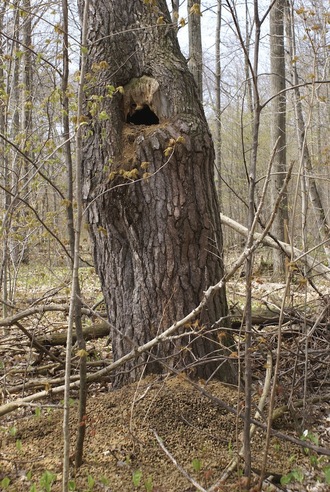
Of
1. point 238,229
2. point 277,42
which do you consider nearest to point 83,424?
point 238,229

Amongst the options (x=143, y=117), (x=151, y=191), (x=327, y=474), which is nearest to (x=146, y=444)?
(x=327, y=474)

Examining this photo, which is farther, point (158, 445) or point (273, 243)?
point (273, 243)

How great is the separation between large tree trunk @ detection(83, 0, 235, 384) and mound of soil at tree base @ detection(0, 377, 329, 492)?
26 cm

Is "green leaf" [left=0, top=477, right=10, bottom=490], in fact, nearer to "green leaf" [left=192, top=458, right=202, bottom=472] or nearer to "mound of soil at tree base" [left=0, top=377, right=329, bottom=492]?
"mound of soil at tree base" [left=0, top=377, right=329, bottom=492]

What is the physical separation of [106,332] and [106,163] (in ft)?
5.58

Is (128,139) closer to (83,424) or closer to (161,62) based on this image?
(161,62)

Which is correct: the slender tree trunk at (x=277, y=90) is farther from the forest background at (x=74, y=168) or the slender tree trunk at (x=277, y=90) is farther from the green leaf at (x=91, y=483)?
the green leaf at (x=91, y=483)

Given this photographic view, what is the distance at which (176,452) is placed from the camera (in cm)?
268

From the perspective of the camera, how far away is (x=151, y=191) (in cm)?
307

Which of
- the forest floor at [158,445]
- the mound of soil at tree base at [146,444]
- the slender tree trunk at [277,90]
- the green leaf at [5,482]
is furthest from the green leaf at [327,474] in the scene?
the slender tree trunk at [277,90]

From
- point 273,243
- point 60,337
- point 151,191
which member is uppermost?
point 151,191

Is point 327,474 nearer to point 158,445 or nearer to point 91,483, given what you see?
point 158,445

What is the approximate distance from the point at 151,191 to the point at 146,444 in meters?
1.51

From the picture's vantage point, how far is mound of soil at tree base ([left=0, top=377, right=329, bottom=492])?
2.51m
